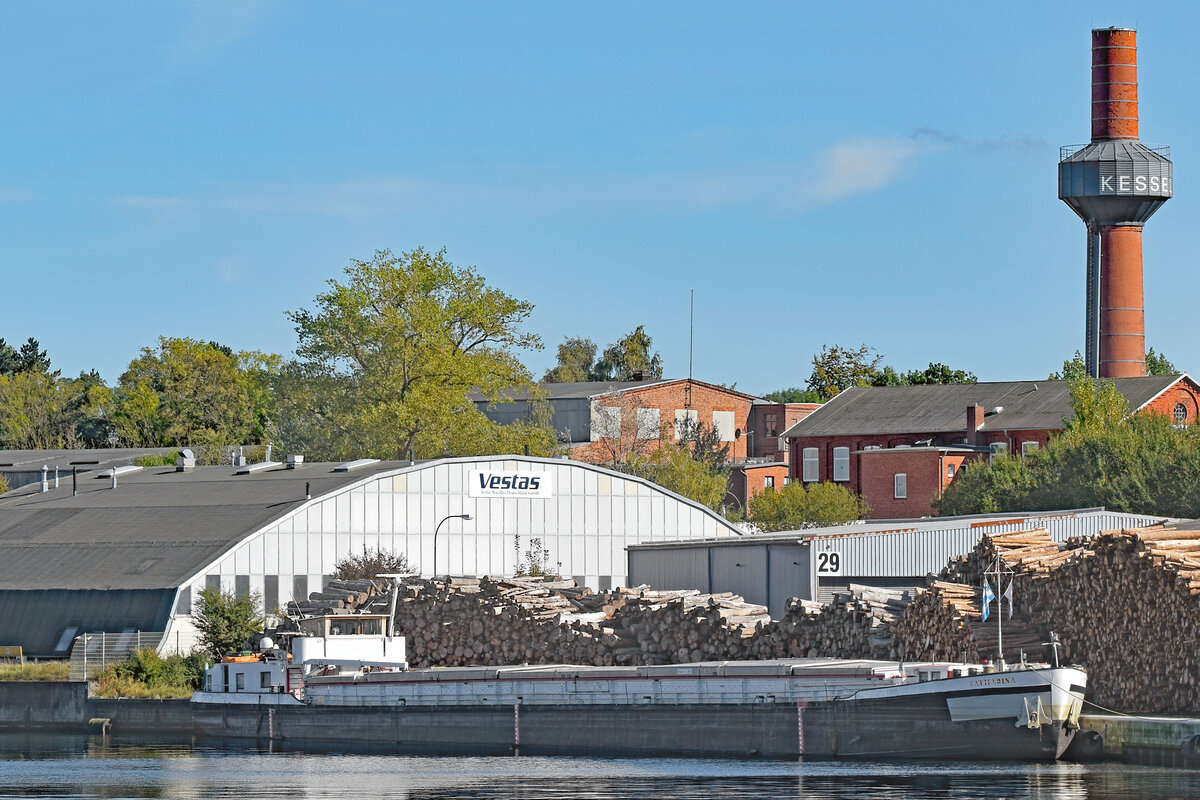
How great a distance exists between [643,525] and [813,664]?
83.4 feet

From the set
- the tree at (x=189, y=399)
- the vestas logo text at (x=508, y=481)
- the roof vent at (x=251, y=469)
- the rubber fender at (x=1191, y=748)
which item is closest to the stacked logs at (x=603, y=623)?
the vestas logo text at (x=508, y=481)

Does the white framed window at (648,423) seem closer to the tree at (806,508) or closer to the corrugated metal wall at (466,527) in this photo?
the tree at (806,508)

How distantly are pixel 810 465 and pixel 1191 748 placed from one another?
73721 millimetres

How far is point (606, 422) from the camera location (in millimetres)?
114438

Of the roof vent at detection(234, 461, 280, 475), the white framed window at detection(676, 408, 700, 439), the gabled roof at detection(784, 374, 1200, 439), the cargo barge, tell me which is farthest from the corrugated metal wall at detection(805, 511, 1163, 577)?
the white framed window at detection(676, 408, 700, 439)

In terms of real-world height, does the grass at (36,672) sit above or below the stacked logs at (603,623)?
below

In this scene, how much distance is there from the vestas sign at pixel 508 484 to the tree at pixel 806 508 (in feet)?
87.6

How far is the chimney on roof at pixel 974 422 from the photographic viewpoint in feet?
337

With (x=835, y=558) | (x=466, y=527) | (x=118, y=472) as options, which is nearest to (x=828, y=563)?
(x=835, y=558)

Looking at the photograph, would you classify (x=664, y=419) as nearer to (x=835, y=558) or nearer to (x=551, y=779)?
(x=835, y=558)

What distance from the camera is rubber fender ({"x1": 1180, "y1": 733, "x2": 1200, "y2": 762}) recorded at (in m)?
36.0

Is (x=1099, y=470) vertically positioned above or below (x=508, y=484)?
above

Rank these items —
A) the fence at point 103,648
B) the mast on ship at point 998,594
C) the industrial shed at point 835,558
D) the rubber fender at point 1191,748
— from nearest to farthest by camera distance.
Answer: the rubber fender at point 1191,748
the mast on ship at point 998,594
the industrial shed at point 835,558
the fence at point 103,648

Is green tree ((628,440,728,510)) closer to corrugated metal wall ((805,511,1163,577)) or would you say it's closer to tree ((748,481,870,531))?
tree ((748,481,870,531))
